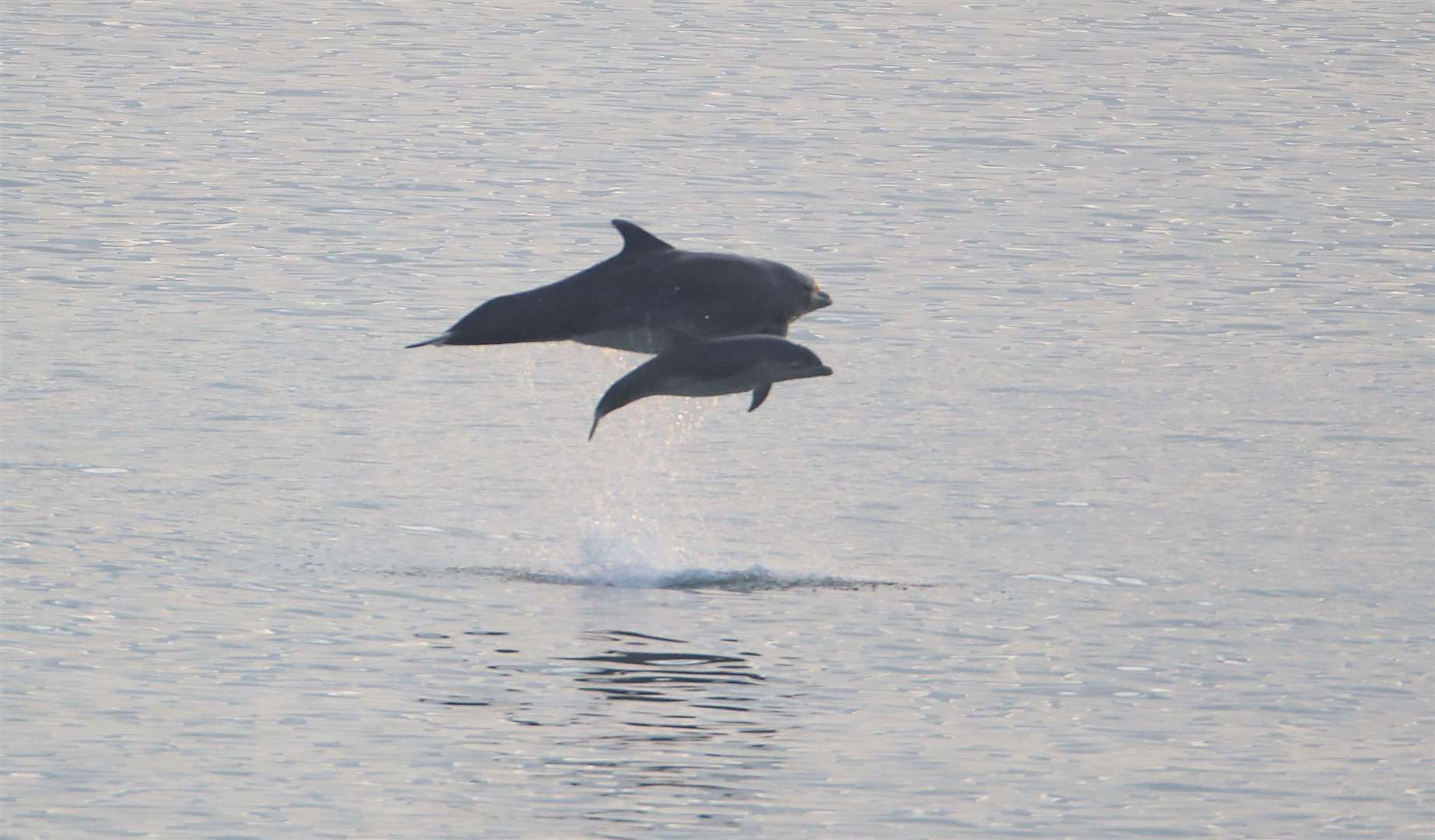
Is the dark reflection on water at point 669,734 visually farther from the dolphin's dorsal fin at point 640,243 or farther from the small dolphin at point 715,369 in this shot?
the dolphin's dorsal fin at point 640,243

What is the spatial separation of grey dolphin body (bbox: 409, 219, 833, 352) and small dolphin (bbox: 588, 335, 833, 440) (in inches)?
8.6

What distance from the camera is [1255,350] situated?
123 feet

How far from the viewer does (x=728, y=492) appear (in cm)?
2977

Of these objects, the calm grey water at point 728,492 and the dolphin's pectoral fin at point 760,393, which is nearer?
the calm grey water at point 728,492

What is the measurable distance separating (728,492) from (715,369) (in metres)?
6.27

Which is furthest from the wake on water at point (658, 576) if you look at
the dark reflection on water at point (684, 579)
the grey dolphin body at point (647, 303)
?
the grey dolphin body at point (647, 303)

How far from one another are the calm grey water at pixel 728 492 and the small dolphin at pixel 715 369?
1923 millimetres

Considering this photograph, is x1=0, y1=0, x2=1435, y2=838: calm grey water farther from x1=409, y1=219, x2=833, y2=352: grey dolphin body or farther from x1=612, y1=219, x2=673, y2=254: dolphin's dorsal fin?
x1=612, y1=219, x2=673, y2=254: dolphin's dorsal fin

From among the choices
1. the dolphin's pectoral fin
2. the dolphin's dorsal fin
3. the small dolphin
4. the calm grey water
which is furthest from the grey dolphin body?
the calm grey water

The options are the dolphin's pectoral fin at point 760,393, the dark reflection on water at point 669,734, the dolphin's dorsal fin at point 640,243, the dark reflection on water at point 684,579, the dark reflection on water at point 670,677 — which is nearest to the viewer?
the dark reflection on water at point 669,734

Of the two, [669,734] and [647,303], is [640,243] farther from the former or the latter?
[669,734]

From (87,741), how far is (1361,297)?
24270 millimetres

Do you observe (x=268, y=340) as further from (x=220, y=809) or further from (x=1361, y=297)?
(x=220, y=809)

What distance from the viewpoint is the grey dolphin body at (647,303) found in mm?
23172
